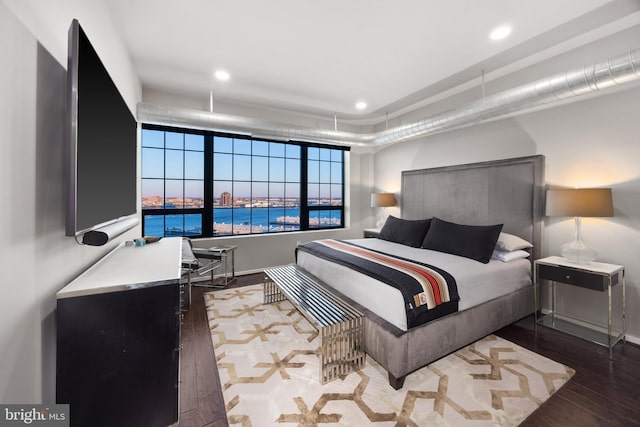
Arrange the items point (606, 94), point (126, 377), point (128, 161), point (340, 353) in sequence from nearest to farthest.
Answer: point (126, 377)
point (340, 353)
point (128, 161)
point (606, 94)

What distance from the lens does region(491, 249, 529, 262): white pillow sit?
2.78m

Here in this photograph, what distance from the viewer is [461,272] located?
2.34 meters

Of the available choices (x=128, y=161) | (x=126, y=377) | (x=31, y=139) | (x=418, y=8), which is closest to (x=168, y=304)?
(x=126, y=377)

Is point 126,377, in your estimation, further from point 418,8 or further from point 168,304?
point 418,8

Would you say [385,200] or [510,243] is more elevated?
[385,200]

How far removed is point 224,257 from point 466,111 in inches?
154

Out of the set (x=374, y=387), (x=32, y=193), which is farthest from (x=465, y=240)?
(x=32, y=193)

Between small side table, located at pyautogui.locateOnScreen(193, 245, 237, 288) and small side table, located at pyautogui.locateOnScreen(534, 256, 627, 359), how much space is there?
12.4 feet

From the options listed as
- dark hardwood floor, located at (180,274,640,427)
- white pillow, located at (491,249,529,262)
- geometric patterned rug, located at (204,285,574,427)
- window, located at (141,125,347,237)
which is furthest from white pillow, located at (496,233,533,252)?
window, located at (141,125,347,237)

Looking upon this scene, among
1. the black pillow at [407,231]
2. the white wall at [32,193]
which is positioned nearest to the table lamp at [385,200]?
the black pillow at [407,231]

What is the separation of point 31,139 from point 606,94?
13.9ft

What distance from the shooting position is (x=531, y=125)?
3.05 m

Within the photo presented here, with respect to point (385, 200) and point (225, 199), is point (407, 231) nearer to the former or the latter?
point (385, 200)

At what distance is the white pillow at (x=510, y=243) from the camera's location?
2861 mm
